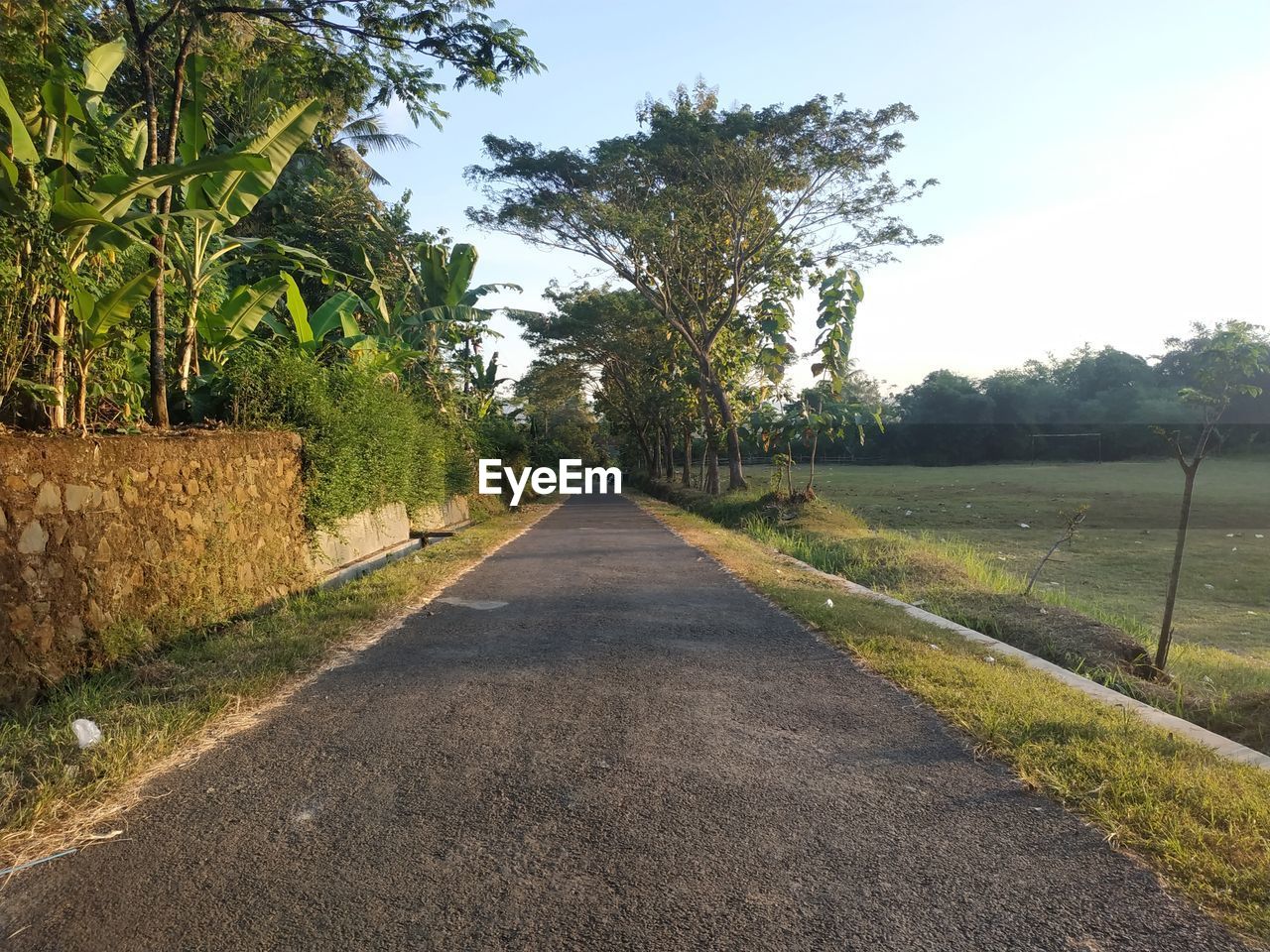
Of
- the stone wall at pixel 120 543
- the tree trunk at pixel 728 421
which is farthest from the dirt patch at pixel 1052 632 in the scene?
the tree trunk at pixel 728 421

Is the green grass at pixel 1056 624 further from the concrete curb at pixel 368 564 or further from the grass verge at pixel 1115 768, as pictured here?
the concrete curb at pixel 368 564

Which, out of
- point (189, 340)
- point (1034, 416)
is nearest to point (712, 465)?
point (189, 340)

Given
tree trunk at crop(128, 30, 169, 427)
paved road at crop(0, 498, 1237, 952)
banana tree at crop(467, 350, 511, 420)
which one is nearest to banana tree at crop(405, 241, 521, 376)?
banana tree at crop(467, 350, 511, 420)

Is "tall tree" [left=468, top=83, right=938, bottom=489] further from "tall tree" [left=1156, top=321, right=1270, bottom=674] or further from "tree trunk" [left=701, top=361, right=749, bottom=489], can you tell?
"tall tree" [left=1156, top=321, right=1270, bottom=674]

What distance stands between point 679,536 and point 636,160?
981 cm

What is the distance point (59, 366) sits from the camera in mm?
5234

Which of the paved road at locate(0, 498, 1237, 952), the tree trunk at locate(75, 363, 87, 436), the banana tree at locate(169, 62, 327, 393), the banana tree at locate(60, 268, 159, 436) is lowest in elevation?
the paved road at locate(0, 498, 1237, 952)

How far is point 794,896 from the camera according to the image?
2.46m

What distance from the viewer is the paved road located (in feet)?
7.57

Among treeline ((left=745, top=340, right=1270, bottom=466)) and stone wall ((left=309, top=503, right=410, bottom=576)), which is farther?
treeline ((left=745, top=340, right=1270, bottom=466))

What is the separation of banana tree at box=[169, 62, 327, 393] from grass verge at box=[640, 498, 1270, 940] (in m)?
6.16

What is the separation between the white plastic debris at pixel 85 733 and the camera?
3521 mm

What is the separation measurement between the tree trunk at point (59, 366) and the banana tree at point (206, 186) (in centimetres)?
143

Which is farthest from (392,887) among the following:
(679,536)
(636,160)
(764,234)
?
(764,234)
